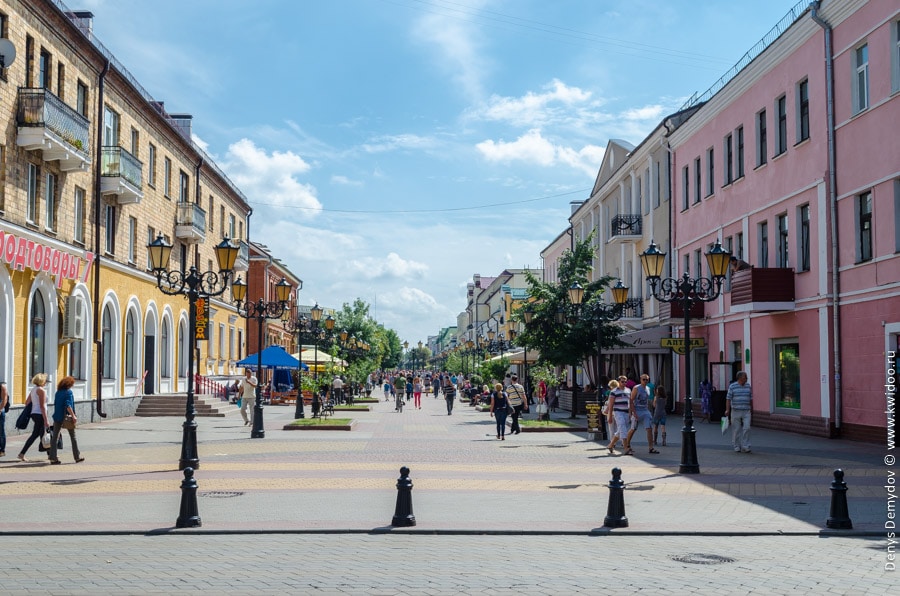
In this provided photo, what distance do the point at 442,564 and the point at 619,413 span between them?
11.8 metres

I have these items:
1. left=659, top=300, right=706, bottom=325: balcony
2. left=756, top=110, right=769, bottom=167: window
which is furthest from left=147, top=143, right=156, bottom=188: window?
left=756, top=110, right=769, bottom=167: window

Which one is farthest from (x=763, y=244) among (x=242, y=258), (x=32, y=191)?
(x=242, y=258)

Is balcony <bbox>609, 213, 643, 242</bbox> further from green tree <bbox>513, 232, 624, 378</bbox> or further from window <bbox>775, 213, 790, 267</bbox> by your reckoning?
window <bbox>775, 213, 790, 267</bbox>

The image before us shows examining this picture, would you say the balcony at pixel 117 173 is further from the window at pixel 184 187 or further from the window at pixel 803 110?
the window at pixel 803 110

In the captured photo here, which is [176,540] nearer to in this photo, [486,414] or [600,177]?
[486,414]

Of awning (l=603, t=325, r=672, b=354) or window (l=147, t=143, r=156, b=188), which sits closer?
awning (l=603, t=325, r=672, b=354)

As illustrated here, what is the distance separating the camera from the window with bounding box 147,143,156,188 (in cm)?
3625

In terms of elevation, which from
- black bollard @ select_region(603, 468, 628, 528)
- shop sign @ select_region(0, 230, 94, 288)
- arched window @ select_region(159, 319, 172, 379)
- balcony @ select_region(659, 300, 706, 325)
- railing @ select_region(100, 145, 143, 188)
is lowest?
black bollard @ select_region(603, 468, 628, 528)

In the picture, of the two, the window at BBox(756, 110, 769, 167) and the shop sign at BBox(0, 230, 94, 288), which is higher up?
the window at BBox(756, 110, 769, 167)

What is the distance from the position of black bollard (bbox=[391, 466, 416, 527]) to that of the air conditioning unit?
1973 cm

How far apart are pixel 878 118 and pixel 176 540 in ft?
59.5

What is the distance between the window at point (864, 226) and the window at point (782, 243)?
4304mm

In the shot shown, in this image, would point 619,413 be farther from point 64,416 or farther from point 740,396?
point 64,416

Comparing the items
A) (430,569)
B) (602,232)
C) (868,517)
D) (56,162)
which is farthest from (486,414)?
(430,569)
